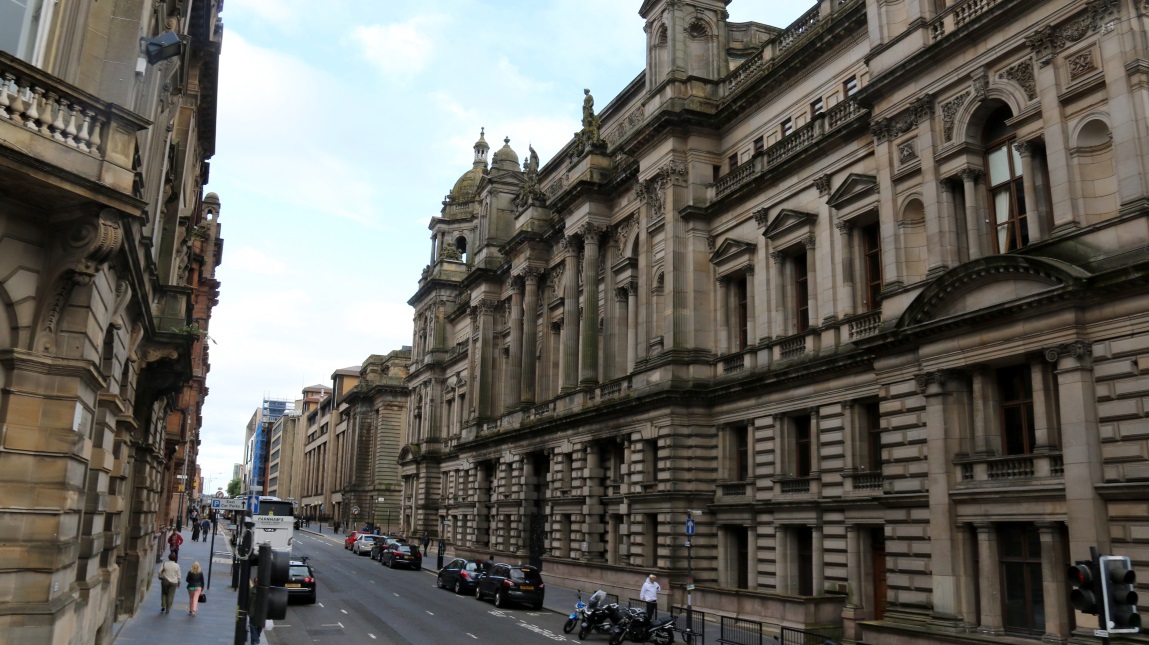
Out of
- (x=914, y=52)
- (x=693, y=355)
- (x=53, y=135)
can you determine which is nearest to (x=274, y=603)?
(x=53, y=135)

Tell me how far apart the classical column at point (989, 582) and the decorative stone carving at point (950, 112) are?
10300mm

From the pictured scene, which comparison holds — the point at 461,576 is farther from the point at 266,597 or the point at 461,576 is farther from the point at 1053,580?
the point at 266,597

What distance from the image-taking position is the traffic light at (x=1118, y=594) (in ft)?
35.0

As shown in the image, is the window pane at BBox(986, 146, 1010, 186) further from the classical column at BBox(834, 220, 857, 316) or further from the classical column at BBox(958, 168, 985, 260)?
the classical column at BBox(834, 220, 857, 316)

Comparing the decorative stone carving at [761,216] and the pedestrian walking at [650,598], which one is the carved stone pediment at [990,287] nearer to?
the pedestrian walking at [650,598]

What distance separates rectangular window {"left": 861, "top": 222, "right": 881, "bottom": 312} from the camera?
94.4 ft

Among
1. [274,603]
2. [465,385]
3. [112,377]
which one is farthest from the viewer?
[465,385]

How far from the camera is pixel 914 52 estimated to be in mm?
24688

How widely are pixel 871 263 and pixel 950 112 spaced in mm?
6575

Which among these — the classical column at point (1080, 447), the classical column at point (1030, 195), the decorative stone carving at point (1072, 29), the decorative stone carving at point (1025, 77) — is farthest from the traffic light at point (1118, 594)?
the decorative stone carving at point (1025, 77)

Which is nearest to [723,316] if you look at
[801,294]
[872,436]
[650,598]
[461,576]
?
[801,294]

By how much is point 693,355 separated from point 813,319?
6568mm

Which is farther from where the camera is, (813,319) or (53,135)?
(813,319)

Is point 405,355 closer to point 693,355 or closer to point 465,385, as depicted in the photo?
point 465,385
